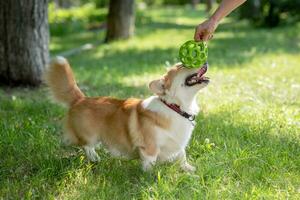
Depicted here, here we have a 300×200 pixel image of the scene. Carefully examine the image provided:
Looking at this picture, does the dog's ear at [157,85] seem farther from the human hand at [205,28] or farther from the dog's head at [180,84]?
the human hand at [205,28]

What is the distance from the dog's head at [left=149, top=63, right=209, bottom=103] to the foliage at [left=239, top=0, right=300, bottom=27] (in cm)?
1496

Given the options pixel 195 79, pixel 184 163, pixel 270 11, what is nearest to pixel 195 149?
pixel 184 163

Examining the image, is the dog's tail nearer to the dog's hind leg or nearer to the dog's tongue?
the dog's hind leg

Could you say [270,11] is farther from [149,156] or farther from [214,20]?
[149,156]

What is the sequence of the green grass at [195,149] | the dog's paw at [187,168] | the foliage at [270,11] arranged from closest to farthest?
the green grass at [195,149], the dog's paw at [187,168], the foliage at [270,11]

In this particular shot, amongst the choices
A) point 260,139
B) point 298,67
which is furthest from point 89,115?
point 298,67

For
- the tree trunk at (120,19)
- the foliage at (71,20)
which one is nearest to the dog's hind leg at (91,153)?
the tree trunk at (120,19)

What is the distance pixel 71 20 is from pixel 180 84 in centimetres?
2006

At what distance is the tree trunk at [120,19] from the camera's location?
14.8 meters

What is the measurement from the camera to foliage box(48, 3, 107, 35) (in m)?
20.5

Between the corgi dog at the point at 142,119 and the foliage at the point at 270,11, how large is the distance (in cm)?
1493

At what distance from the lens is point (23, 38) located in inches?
296

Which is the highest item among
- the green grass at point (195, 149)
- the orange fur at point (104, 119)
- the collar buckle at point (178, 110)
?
the collar buckle at point (178, 110)

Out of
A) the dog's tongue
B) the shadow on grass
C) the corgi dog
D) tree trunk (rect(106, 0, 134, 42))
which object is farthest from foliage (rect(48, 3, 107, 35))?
the dog's tongue
